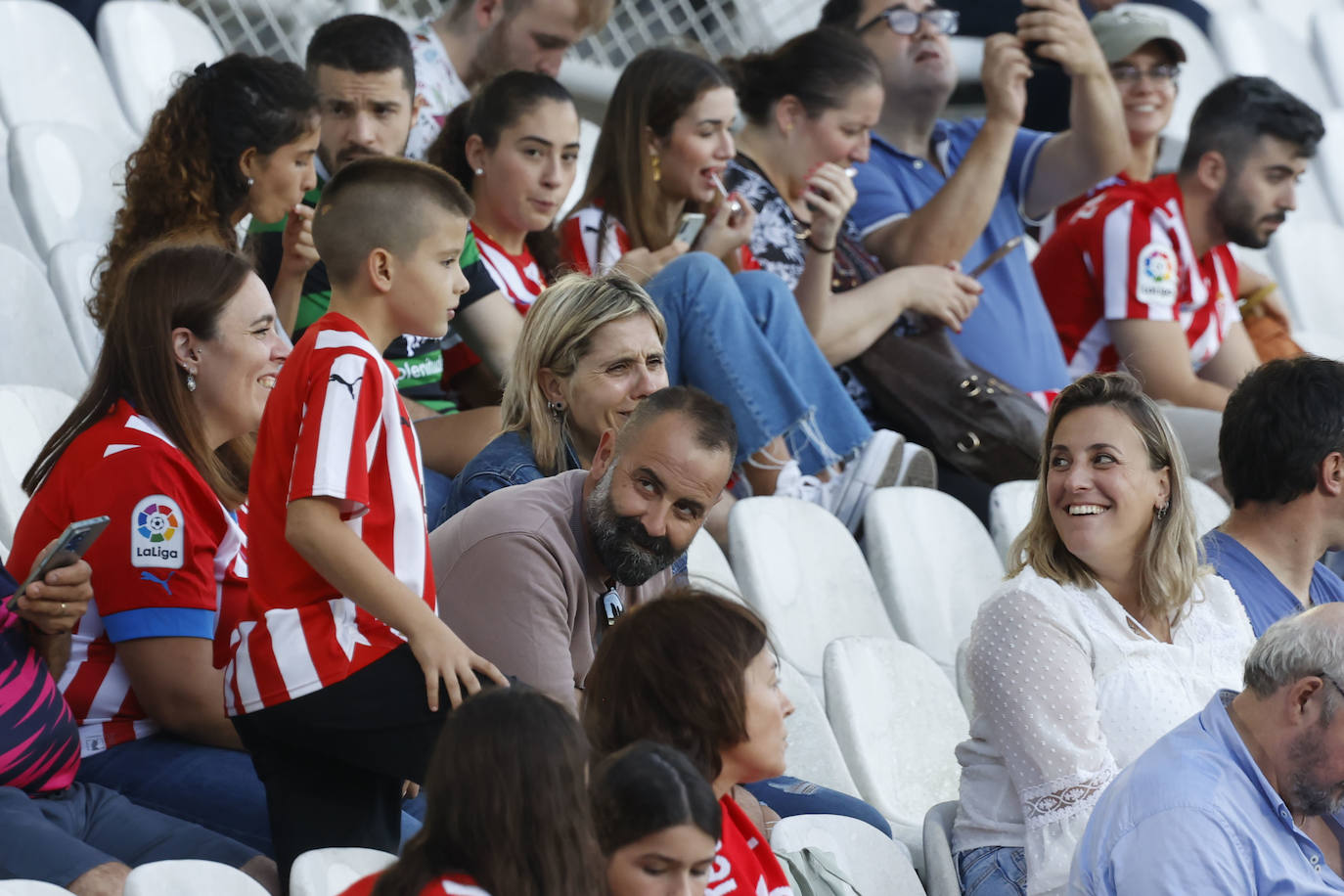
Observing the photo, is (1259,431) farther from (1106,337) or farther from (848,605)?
(1106,337)

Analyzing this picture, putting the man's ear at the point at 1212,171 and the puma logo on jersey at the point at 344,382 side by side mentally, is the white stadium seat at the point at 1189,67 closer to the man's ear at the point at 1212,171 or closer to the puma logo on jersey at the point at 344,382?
the man's ear at the point at 1212,171

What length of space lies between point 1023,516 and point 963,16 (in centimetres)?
259

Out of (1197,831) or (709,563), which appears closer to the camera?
(1197,831)

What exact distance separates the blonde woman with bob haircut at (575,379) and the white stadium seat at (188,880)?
0.81m

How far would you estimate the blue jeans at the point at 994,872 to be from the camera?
2002mm

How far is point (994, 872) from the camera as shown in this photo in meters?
2.02

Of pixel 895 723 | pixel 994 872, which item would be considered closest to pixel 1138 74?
pixel 895 723

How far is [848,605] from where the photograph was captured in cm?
294

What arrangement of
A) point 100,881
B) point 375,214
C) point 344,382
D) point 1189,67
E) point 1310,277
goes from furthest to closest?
point 1189,67, point 1310,277, point 375,214, point 344,382, point 100,881

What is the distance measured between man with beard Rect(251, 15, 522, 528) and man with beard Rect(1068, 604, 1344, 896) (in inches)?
43.7

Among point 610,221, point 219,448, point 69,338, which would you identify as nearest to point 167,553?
point 219,448

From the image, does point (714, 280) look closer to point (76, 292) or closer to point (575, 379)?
point (575, 379)

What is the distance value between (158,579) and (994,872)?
40.9 inches

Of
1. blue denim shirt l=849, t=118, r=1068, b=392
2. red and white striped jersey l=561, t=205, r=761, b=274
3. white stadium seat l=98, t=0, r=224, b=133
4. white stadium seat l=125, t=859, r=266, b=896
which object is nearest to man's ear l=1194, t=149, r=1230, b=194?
blue denim shirt l=849, t=118, r=1068, b=392
